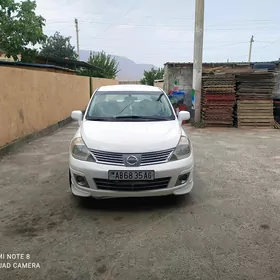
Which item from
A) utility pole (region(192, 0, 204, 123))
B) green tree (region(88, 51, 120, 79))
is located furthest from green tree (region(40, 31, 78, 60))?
utility pole (region(192, 0, 204, 123))

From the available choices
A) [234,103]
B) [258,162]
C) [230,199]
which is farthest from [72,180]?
[234,103]

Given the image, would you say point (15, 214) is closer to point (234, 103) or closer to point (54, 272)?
point (54, 272)

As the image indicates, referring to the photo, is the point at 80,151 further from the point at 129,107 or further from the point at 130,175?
the point at 129,107

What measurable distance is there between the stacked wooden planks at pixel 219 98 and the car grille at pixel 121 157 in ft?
27.8

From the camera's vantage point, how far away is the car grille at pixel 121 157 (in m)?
3.68

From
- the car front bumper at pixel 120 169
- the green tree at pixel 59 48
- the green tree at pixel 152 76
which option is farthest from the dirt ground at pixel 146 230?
the green tree at pixel 59 48

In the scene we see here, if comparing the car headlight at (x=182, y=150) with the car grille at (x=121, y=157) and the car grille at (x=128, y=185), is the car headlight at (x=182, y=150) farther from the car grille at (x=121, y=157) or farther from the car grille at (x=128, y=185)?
the car grille at (x=128, y=185)

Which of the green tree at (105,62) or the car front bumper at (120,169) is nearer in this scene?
the car front bumper at (120,169)

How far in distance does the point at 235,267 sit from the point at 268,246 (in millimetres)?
568

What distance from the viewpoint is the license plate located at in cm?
362

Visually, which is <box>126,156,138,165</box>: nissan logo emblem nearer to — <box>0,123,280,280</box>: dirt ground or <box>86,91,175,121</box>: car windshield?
<box>0,123,280,280</box>: dirt ground

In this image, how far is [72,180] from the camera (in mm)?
4000

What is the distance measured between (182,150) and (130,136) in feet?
2.32

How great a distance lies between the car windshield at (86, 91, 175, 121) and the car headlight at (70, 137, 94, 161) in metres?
0.68
